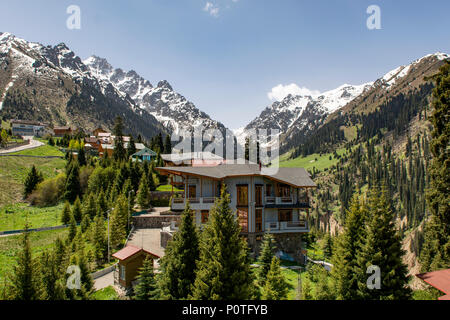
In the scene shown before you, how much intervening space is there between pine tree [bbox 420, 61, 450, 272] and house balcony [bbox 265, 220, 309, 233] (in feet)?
40.6

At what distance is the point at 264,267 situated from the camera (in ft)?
76.5

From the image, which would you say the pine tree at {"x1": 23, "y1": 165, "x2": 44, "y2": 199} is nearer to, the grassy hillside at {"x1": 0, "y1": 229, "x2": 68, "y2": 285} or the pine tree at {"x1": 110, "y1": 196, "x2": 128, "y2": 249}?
the grassy hillside at {"x1": 0, "y1": 229, "x2": 68, "y2": 285}

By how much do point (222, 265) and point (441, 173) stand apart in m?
16.9

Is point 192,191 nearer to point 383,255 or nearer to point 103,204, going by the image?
point 383,255

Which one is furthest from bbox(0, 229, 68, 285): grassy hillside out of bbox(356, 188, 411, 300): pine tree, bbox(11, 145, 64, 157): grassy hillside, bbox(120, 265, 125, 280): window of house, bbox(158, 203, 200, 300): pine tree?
bbox(11, 145, 64, 157): grassy hillside

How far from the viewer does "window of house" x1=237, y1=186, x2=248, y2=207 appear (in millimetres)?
30658

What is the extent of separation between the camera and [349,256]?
20.1m

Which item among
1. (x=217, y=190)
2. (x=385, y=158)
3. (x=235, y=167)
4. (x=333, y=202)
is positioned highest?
(x=385, y=158)

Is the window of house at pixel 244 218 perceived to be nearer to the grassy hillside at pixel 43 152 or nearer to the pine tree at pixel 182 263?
the pine tree at pixel 182 263

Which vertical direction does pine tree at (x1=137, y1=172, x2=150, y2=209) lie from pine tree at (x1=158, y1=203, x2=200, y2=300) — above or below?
above

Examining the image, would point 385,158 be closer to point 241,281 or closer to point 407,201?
point 407,201

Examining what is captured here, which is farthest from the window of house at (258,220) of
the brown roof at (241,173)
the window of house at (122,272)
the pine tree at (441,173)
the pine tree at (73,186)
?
the pine tree at (73,186)
